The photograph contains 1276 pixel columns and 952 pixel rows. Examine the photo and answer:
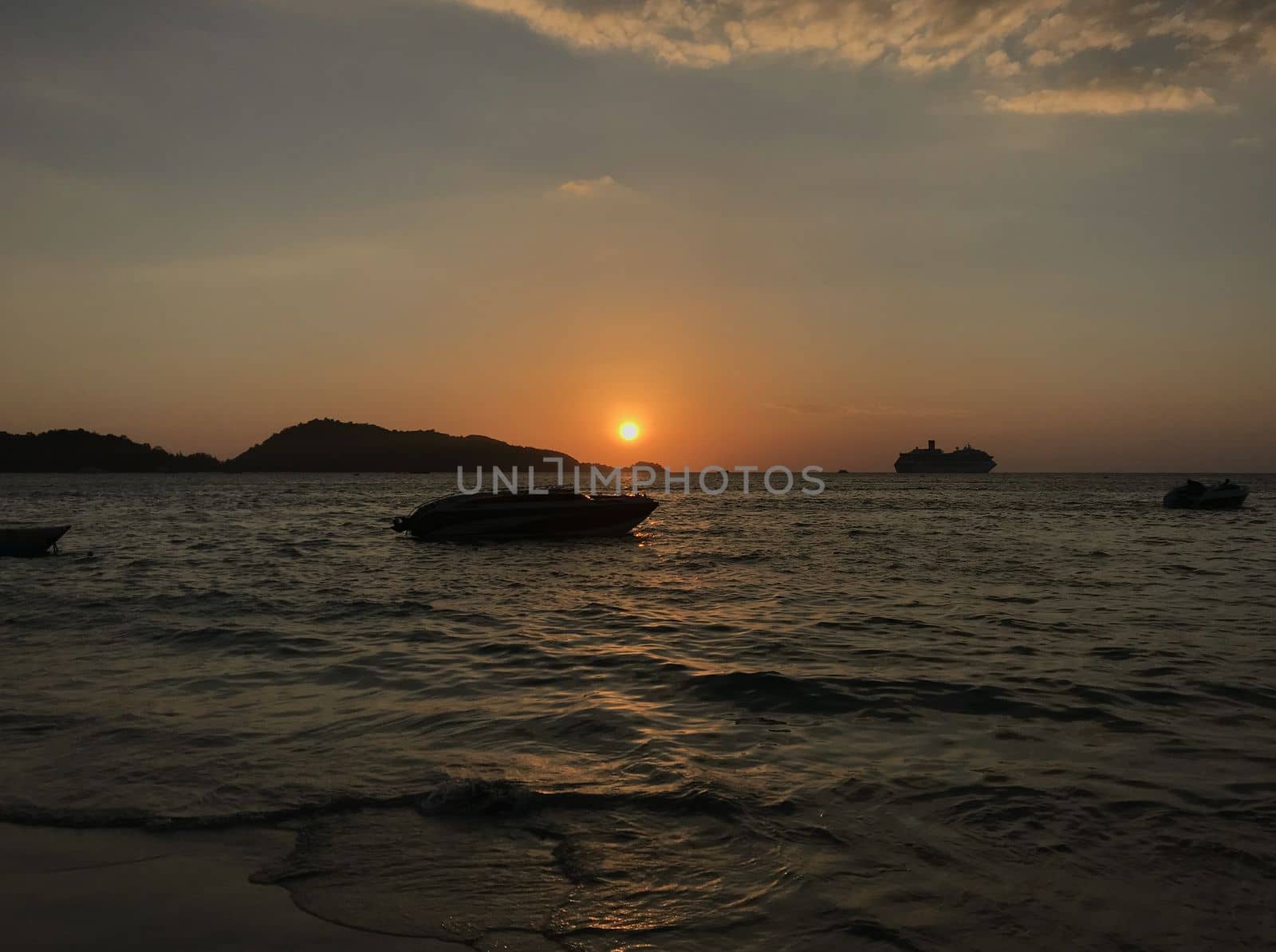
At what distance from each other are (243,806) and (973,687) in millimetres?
9391

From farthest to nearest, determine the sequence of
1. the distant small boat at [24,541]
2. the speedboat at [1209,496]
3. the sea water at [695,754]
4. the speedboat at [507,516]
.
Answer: the speedboat at [1209,496] → the speedboat at [507,516] → the distant small boat at [24,541] → the sea water at [695,754]

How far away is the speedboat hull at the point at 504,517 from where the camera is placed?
40906mm

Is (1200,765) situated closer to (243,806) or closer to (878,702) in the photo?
(878,702)

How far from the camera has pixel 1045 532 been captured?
48.7 m

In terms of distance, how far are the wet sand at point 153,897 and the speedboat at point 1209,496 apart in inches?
3141

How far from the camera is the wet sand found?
5375 millimetres

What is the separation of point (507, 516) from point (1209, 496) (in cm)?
6137

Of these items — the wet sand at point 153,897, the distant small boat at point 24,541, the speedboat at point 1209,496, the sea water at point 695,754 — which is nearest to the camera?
the wet sand at point 153,897

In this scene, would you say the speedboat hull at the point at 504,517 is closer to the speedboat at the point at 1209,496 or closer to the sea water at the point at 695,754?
the sea water at the point at 695,754

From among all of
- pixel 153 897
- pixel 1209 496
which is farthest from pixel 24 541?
pixel 1209 496

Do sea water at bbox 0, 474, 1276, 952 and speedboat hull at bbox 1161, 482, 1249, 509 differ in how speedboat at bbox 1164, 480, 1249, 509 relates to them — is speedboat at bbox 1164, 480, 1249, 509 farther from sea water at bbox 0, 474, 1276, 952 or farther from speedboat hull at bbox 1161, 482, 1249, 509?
sea water at bbox 0, 474, 1276, 952

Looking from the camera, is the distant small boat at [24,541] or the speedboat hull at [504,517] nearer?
the distant small boat at [24,541]

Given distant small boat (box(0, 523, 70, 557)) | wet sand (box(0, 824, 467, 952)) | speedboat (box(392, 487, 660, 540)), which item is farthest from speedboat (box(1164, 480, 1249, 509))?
wet sand (box(0, 824, 467, 952))

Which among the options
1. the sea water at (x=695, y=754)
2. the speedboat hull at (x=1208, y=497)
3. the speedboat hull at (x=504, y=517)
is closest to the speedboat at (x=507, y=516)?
the speedboat hull at (x=504, y=517)
